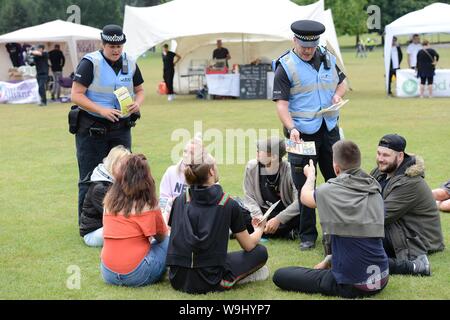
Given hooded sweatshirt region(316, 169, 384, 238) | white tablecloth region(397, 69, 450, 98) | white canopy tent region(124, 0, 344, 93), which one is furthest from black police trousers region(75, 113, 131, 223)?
white tablecloth region(397, 69, 450, 98)

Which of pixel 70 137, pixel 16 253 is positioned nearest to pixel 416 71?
pixel 70 137

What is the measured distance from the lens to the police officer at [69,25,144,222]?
6.52m

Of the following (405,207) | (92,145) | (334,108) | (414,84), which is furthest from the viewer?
(414,84)

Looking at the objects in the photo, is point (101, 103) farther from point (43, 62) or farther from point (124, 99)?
point (43, 62)

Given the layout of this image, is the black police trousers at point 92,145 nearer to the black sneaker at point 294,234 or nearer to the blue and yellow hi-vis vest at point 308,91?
the blue and yellow hi-vis vest at point 308,91

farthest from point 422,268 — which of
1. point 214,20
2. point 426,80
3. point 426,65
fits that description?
point 426,80

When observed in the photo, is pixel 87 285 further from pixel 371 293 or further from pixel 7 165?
pixel 7 165

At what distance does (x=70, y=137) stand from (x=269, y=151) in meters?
8.36

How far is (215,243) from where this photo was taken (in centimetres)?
485

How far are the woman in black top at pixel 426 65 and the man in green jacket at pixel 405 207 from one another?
1473cm

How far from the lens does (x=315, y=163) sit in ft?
20.5

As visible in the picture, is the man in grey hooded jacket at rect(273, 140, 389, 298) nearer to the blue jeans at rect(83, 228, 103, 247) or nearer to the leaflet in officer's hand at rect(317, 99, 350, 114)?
the leaflet in officer's hand at rect(317, 99, 350, 114)

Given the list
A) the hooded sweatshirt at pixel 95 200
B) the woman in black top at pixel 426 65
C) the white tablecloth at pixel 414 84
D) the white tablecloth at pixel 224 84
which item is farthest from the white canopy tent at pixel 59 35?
the hooded sweatshirt at pixel 95 200

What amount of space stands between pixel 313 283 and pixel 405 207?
1.15 metres
